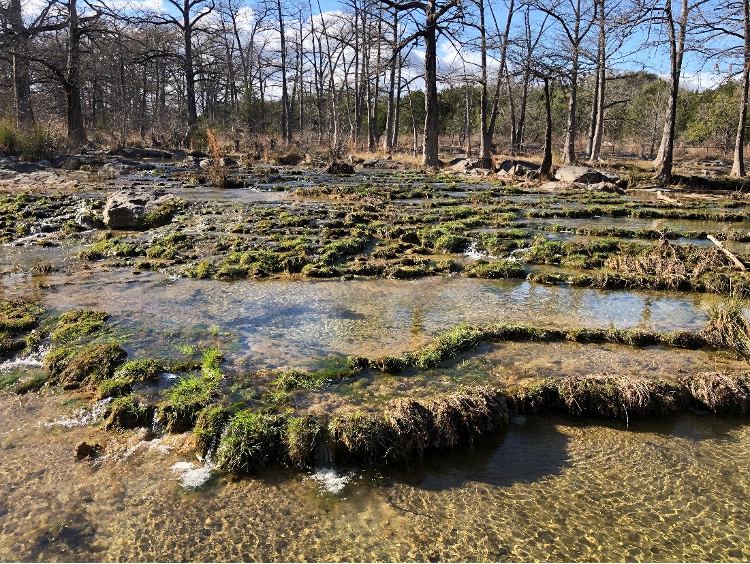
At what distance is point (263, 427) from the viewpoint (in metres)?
4.07

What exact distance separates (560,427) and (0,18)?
36.8m

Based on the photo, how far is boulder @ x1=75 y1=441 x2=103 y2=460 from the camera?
12.9 ft

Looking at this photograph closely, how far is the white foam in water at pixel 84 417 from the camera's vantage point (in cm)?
436

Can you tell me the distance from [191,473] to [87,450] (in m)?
0.90

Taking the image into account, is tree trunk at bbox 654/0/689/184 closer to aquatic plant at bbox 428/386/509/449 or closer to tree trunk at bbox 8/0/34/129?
aquatic plant at bbox 428/386/509/449

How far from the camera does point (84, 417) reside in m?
4.46

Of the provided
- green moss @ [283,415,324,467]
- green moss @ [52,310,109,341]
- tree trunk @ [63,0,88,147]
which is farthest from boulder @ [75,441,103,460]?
tree trunk @ [63,0,88,147]

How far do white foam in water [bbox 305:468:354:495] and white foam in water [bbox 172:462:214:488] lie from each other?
0.78 metres

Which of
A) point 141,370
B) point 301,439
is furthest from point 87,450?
point 301,439

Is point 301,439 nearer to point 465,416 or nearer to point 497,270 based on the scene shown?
point 465,416

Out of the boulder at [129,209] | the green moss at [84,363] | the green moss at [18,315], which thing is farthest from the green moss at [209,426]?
the boulder at [129,209]

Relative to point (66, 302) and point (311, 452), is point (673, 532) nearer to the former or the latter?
point (311, 452)

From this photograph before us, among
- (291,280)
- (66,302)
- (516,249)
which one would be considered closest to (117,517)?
(66,302)

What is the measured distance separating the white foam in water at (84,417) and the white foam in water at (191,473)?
1097 mm
